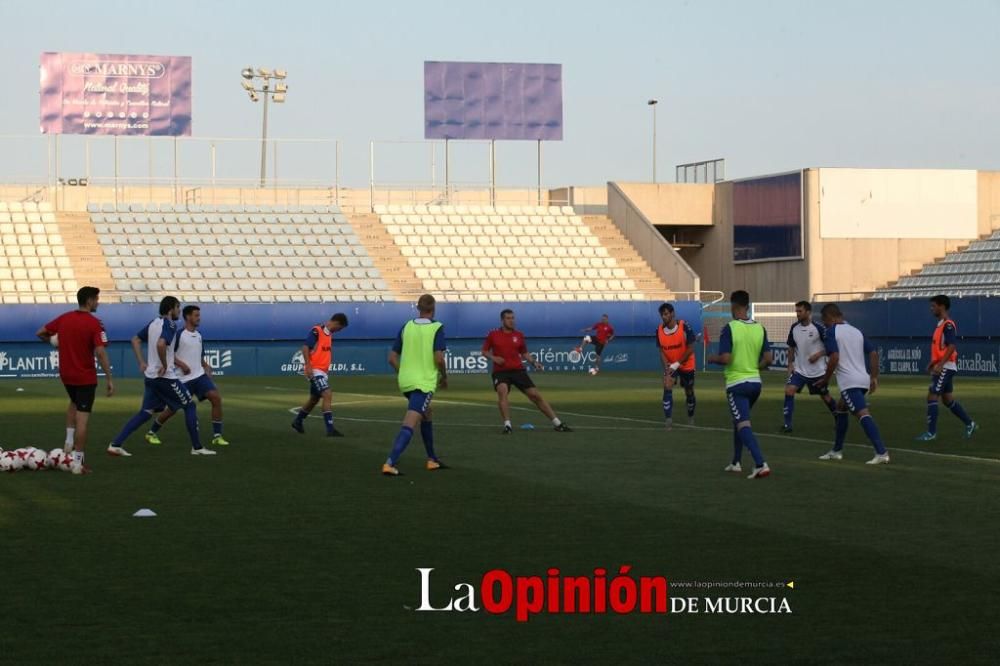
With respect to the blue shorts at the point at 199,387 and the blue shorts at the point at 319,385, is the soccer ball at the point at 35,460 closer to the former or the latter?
the blue shorts at the point at 199,387

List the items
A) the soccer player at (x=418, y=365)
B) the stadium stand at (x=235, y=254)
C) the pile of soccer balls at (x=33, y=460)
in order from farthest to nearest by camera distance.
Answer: the stadium stand at (x=235, y=254), the pile of soccer balls at (x=33, y=460), the soccer player at (x=418, y=365)

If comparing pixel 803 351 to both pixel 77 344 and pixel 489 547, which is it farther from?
pixel 489 547

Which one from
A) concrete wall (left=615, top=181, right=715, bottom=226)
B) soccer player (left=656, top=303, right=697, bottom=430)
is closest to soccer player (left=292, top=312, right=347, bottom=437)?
soccer player (left=656, top=303, right=697, bottom=430)

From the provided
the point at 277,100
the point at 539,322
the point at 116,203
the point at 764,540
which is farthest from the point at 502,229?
the point at 764,540

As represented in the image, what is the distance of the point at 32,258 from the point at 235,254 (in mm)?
7347

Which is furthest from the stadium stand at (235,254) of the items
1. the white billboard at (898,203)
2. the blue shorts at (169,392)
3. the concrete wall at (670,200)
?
the blue shorts at (169,392)

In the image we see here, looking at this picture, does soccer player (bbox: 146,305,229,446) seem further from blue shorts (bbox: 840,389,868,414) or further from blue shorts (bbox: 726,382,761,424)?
blue shorts (bbox: 840,389,868,414)

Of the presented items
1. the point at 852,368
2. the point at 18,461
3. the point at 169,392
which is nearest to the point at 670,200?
the point at 169,392

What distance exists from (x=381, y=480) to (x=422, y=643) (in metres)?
8.33

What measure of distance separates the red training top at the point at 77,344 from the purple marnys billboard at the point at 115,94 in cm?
4678

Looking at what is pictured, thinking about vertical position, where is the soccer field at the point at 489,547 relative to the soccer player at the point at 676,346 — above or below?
below

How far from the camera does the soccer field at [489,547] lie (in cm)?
830

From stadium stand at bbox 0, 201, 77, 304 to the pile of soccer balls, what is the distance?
35540mm

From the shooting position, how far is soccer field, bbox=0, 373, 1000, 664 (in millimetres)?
8305
